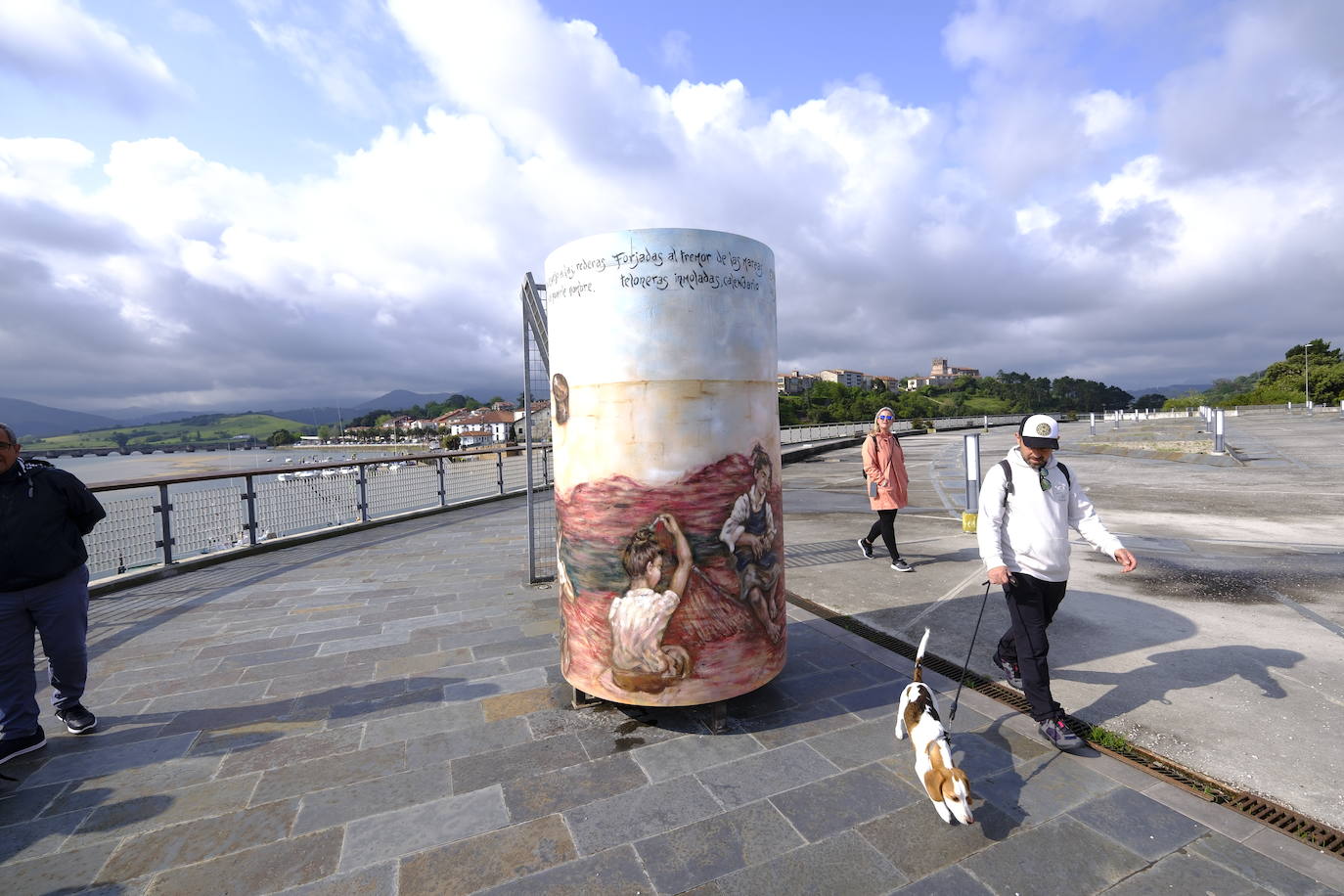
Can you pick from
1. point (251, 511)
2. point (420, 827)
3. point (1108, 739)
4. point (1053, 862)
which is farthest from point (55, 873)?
point (251, 511)

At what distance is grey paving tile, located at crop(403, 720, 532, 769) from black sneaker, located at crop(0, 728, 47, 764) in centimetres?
218

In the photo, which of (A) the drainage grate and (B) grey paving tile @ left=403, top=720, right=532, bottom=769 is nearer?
(A) the drainage grate

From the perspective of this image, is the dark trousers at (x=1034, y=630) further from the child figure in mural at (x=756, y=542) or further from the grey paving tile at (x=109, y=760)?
the grey paving tile at (x=109, y=760)

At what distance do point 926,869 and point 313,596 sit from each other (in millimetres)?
6560

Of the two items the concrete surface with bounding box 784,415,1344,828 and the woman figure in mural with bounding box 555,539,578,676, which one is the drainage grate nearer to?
the concrete surface with bounding box 784,415,1344,828

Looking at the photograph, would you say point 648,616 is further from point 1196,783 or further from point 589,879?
point 1196,783

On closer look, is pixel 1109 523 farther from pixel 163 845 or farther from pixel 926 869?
pixel 163 845

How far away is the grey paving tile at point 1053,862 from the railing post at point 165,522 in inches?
372

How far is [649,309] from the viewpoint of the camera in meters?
3.36

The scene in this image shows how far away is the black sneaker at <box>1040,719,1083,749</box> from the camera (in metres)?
3.23

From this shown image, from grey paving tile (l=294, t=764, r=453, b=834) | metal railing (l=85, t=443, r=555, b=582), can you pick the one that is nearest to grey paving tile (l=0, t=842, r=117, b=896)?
grey paving tile (l=294, t=764, r=453, b=834)

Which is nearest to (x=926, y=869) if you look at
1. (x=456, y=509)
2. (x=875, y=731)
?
(x=875, y=731)

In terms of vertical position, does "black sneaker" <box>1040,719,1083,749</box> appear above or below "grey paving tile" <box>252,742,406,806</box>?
above

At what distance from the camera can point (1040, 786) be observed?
9.73ft
